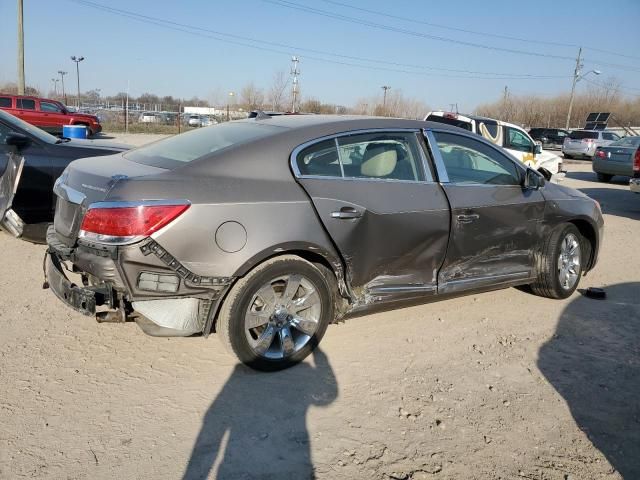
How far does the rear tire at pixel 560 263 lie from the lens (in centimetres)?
496

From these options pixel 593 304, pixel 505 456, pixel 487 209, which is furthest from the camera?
pixel 593 304

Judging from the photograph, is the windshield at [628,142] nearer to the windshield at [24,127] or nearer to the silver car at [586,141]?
the silver car at [586,141]

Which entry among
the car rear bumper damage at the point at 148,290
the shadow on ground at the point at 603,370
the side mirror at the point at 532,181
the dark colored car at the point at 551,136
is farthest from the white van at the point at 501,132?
the dark colored car at the point at 551,136

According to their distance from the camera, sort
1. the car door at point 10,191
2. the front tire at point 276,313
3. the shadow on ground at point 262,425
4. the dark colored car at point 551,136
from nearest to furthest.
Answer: the shadow on ground at point 262,425 → the front tire at point 276,313 → the car door at point 10,191 → the dark colored car at point 551,136

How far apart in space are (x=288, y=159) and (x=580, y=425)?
2.38 meters

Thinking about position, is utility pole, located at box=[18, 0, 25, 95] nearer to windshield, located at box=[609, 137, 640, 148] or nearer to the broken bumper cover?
windshield, located at box=[609, 137, 640, 148]

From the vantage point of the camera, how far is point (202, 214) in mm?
3156

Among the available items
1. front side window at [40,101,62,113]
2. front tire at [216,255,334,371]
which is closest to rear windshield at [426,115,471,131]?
front tire at [216,255,334,371]

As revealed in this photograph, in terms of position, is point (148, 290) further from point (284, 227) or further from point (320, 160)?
point (320, 160)

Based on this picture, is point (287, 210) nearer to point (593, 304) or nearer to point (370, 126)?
point (370, 126)

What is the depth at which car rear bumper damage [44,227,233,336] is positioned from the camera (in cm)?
309

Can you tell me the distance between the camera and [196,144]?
3.86 meters

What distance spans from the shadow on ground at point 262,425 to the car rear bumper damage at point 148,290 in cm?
48

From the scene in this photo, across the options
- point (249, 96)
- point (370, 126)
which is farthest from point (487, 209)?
point (249, 96)
